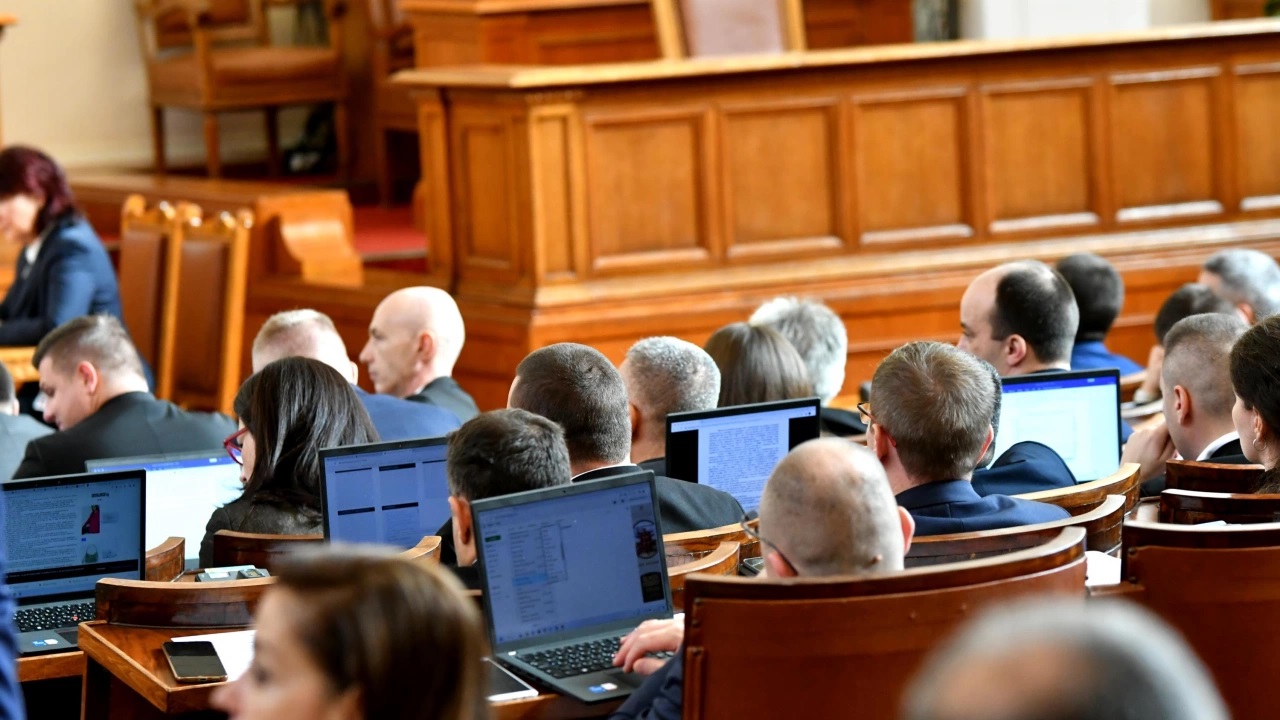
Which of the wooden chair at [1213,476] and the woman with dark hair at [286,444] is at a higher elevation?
the woman with dark hair at [286,444]

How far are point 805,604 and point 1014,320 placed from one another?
235 cm

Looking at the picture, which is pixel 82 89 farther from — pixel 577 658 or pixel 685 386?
pixel 577 658

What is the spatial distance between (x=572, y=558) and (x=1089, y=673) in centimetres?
159

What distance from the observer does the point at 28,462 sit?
13.5 feet

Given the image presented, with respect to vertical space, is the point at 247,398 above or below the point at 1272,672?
above

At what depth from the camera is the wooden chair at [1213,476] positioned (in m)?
2.98

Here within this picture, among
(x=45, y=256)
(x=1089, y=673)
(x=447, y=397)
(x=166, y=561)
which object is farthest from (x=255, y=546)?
(x=45, y=256)

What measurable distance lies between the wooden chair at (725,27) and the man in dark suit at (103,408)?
2810 mm

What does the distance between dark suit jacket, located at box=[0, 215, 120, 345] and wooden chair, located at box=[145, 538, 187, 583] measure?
3.18 m

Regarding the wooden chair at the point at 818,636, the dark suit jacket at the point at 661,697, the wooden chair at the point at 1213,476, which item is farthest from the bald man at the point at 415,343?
the wooden chair at the point at 818,636

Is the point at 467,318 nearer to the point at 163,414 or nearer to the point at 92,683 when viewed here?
the point at 163,414

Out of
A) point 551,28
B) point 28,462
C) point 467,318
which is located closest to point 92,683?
point 28,462

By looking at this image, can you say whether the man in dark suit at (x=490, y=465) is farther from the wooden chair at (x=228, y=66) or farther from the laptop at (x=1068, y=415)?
the wooden chair at (x=228, y=66)

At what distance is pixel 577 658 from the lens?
2.34 meters
